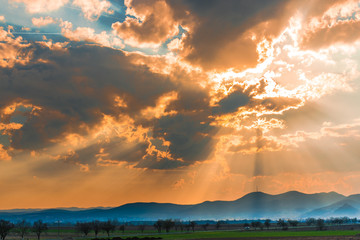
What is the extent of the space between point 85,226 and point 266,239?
8762 cm

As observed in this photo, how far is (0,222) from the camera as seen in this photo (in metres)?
139

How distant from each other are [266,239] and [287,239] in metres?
7.25

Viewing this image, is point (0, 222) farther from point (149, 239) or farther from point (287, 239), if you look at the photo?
point (287, 239)

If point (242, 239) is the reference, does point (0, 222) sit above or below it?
above

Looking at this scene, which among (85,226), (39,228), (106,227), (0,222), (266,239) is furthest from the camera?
(106,227)

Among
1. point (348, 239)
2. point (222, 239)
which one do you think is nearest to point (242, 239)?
point (222, 239)

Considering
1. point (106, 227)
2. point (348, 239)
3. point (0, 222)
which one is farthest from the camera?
point (106, 227)

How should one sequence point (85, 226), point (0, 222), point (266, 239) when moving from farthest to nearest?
1. point (85, 226)
2. point (0, 222)
3. point (266, 239)

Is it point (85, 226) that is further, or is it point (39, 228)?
point (85, 226)

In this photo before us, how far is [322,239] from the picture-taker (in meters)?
125

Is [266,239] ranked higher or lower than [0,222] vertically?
lower

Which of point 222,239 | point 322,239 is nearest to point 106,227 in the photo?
point 222,239

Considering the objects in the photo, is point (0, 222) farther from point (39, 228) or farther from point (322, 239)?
point (322, 239)

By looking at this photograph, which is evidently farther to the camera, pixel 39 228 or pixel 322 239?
pixel 39 228
